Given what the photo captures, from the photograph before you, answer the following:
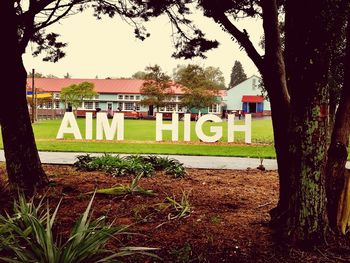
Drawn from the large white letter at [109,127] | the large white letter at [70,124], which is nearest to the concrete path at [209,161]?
the large white letter at [70,124]

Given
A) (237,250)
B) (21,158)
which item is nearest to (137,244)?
(237,250)

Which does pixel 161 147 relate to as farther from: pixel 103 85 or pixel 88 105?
pixel 88 105

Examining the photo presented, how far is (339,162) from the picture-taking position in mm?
4152

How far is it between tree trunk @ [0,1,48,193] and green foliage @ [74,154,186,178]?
224 cm

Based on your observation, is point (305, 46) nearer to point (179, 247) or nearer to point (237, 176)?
point (179, 247)

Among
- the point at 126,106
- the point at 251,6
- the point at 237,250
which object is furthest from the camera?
the point at 126,106

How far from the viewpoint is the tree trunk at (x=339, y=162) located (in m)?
4.12

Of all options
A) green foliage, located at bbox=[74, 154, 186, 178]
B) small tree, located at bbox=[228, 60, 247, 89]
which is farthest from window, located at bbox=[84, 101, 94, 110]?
small tree, located at bbox=[228, 60, 247, 89]

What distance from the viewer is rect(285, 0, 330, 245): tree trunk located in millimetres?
3607

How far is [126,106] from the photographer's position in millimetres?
65062

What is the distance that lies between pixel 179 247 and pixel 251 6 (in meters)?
4.52

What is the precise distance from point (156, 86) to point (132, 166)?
40.9 metres

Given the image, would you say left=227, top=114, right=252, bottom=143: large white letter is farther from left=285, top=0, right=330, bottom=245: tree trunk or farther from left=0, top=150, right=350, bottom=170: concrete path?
left=285, top=0, right=330, bottom=245: tree trunk

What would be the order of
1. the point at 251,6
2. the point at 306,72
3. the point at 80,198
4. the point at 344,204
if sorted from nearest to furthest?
the point at 306,72, the point at 344,204, the point at 80,198, the point at 251,6
